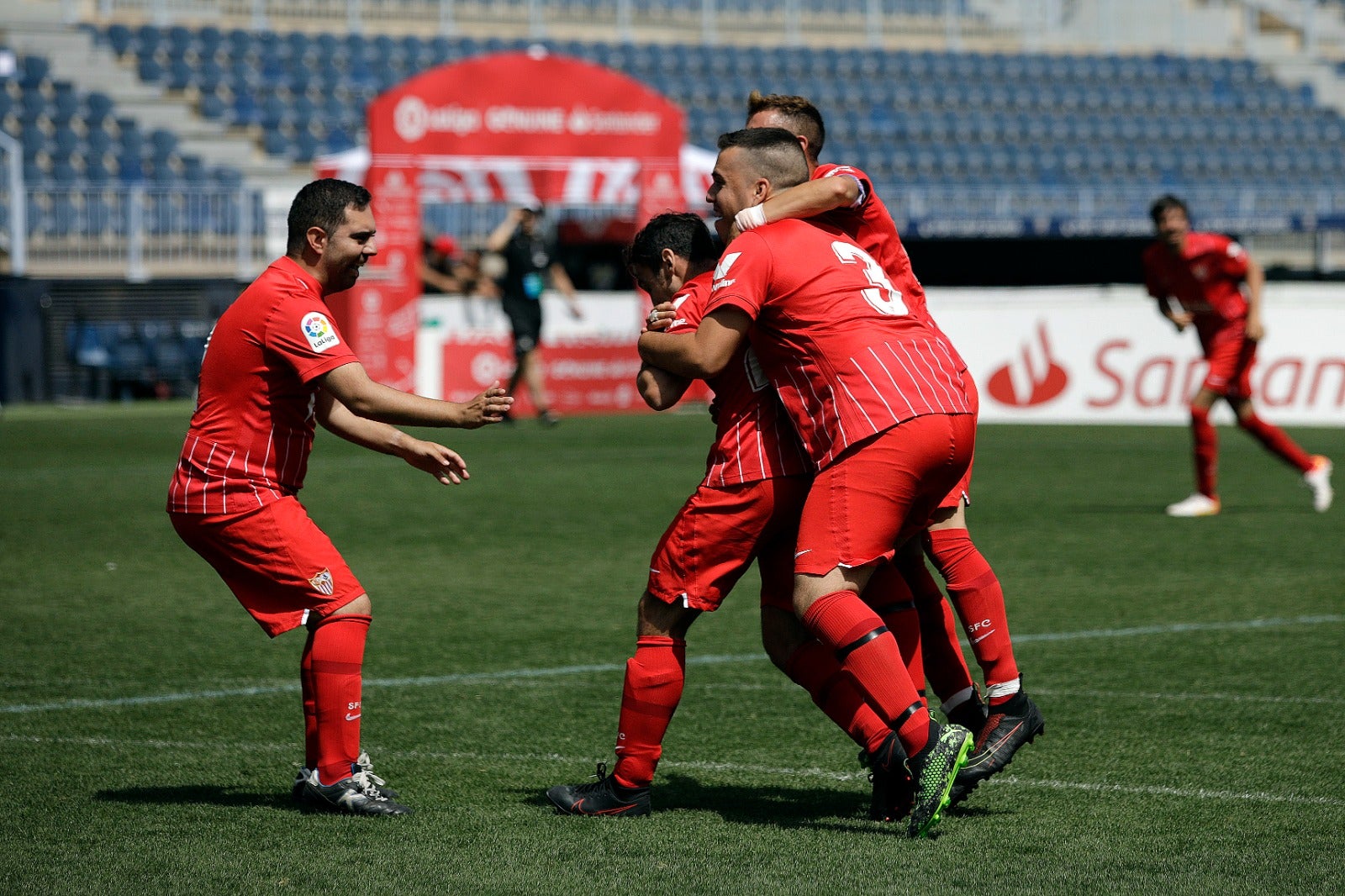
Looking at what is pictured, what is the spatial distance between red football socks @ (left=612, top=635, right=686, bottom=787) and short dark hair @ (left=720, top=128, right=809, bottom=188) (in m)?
1.22

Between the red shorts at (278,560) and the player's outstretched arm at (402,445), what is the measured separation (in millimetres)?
256

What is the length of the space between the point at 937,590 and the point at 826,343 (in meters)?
1.10

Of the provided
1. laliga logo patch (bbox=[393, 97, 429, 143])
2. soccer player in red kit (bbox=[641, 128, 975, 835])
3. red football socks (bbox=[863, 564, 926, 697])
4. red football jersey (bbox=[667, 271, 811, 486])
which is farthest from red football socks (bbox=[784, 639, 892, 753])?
laliga logo patch (bbox=[393, 97, 429, 143])

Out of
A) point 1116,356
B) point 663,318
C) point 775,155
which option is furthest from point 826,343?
point 1116,356

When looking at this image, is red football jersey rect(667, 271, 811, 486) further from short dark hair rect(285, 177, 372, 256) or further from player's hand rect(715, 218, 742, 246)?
short dark hair rect(285, 177, 372, 256)

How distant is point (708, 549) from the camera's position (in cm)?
436

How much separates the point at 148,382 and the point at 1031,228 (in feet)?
37.9

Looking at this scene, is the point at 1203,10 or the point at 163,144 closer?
the point at 163,144

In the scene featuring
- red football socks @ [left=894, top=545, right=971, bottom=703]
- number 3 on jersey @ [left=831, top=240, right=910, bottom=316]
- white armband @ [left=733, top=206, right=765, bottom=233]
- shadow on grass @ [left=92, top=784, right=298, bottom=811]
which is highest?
white armband @ [left=733, top=206, right=765, bottom=233]

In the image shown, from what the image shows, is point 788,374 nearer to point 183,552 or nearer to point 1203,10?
point 183,552

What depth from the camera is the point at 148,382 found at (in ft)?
72.4

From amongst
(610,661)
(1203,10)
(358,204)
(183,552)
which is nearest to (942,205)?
(1203,10)

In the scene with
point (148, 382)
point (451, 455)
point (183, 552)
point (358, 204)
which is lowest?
point (148, 382)

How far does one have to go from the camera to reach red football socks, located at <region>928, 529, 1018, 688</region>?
476 centimetres
